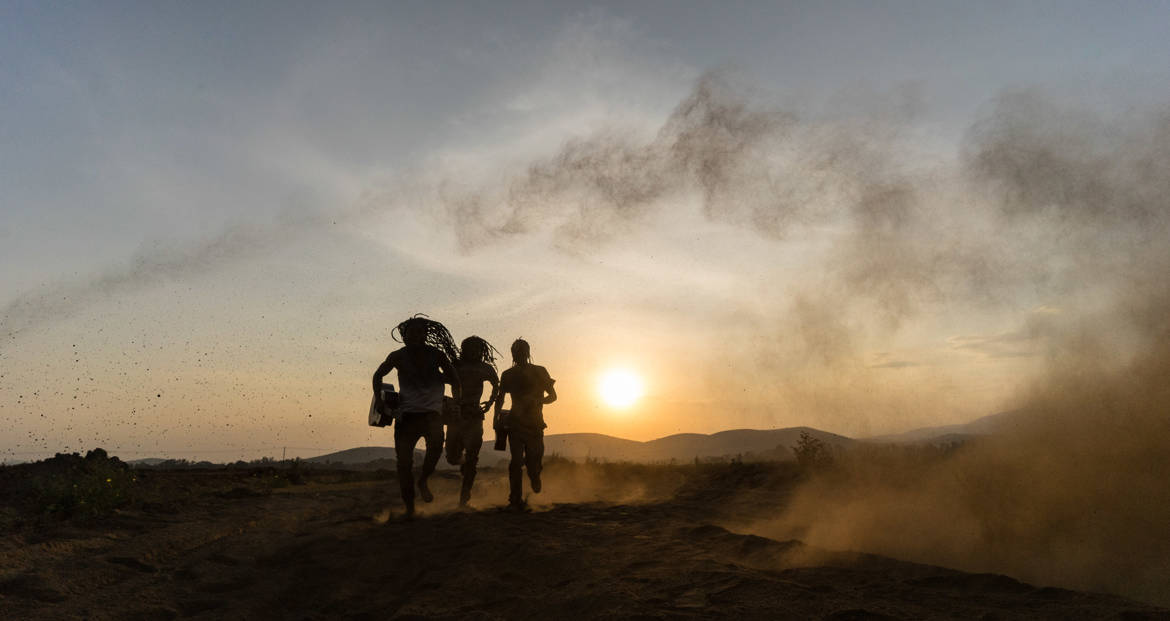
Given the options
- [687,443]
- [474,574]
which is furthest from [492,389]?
[687,443]

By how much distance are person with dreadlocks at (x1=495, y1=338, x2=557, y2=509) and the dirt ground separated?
113 centimetres

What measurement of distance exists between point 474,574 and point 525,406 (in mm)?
4381

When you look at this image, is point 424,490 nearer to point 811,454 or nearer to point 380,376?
point 380,376

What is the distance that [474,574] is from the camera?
17.9 ft

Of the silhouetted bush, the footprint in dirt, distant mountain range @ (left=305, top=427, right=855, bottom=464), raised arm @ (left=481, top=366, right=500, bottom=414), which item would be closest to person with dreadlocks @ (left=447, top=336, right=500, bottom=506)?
raised arm @ (left=481, top=366, right=500, bottom=414)

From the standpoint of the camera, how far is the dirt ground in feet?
13.8

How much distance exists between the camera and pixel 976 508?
7.49m

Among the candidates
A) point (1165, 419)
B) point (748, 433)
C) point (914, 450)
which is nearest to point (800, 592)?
point (1165, 419)

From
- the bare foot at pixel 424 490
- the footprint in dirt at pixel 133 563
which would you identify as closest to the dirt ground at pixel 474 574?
the footprint in dirt at pixel 133 563

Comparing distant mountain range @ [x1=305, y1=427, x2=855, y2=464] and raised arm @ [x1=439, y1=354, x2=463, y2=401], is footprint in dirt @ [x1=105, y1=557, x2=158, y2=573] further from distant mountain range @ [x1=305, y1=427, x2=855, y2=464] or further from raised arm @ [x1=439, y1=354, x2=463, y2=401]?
distant mountain range @ [x1=305, y1=427, x2=855, y2=464]

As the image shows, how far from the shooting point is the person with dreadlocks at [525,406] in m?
9.73

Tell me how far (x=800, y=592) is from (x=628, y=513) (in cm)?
456

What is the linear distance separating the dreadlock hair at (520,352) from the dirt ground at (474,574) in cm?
219

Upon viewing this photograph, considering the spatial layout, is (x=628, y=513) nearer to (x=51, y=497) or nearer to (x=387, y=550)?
(x=387, y=550)
